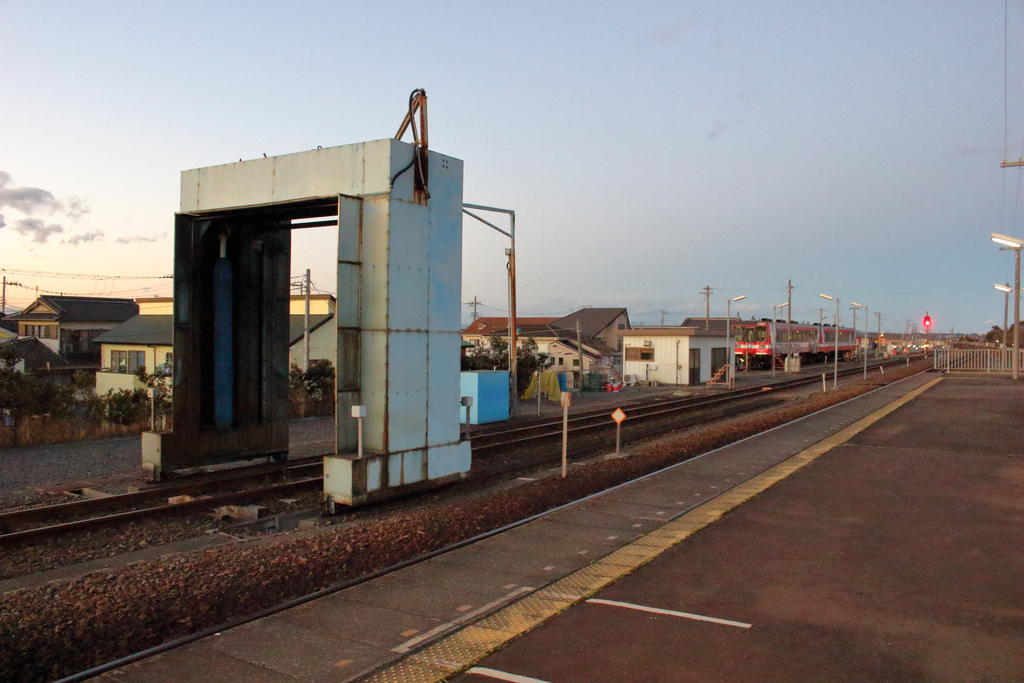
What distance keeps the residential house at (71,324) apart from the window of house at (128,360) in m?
13.4

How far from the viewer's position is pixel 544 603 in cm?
663

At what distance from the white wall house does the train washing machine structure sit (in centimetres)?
3252

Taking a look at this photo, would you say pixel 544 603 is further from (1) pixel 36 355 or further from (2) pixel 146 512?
(1) pixel 36 355

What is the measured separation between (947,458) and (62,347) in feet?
177

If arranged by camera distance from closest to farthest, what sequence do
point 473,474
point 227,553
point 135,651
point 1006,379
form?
point 135,651, point 227,553, point 473,474, point 1006,379

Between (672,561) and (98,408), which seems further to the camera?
(98,408)

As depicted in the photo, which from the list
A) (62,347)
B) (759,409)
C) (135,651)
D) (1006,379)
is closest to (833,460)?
(135,651)

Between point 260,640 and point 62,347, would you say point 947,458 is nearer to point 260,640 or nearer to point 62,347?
point 260,640

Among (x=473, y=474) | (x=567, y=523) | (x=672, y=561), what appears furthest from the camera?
(x=473, y=474)

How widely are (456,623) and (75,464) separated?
12.1 meters

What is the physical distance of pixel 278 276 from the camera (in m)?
14.8

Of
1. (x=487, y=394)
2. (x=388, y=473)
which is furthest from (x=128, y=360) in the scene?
(x=388, y=473)

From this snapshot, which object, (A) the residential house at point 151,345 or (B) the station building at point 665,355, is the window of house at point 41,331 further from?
(B) the station building at point 665,355

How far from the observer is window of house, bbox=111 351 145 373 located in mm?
36772
